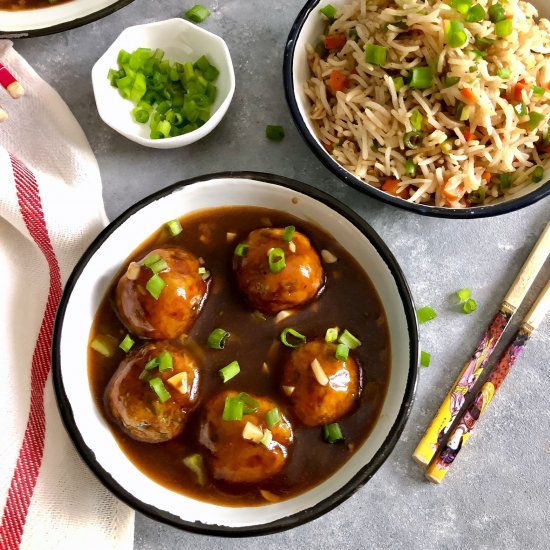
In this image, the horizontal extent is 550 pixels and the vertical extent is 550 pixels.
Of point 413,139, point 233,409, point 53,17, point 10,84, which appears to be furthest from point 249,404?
point 53,17

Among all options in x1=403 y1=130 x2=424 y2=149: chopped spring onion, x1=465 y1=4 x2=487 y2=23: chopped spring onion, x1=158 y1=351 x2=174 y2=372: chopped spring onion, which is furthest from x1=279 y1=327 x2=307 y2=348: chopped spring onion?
x1=465 y1=4 x2=487 y2=23: chopped spring onion

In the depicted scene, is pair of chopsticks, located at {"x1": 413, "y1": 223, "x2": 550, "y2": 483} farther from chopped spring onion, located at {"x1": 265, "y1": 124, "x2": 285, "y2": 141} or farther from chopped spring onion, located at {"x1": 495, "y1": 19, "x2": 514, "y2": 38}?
chopped spring onion, located at {"x1": 265, "y1": 124, "x2": 285, "y2": 141}

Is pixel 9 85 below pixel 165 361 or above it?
above

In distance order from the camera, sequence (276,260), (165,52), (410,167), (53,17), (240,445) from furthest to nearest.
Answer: (165,52)
(53,17)
(410,167)
(276,260)
(240,445)

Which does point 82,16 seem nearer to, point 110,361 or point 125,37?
point 125,37

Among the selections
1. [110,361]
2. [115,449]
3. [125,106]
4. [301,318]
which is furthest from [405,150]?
[115,449]

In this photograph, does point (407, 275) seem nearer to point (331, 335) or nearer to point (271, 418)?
point (331, 335)
